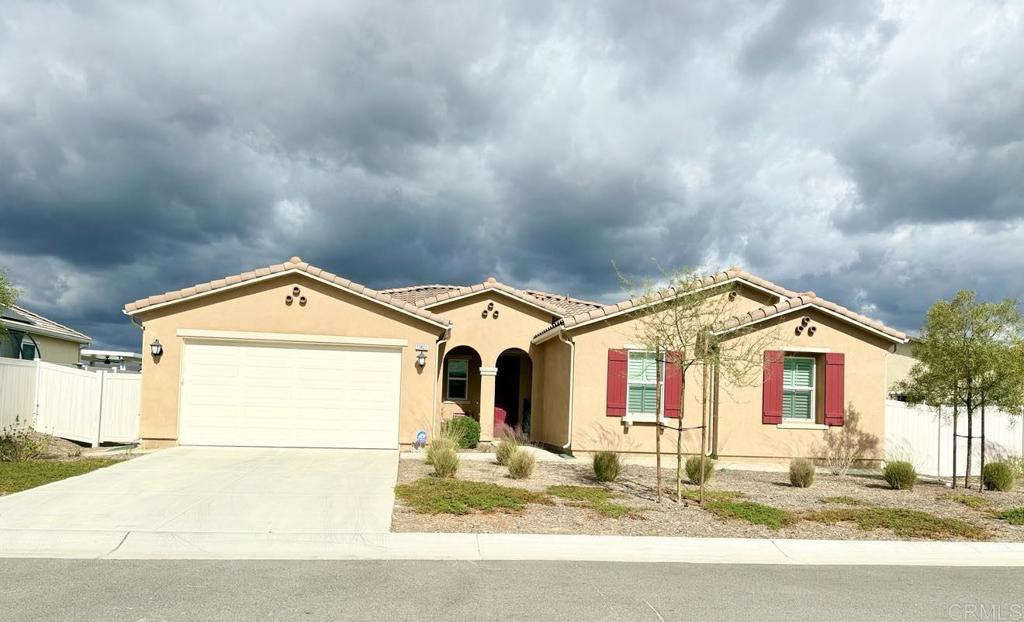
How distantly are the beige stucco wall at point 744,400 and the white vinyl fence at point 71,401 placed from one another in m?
9.66

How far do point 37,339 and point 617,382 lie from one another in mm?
16865

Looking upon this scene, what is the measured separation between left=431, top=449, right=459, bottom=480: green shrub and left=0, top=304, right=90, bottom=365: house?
41.2ft

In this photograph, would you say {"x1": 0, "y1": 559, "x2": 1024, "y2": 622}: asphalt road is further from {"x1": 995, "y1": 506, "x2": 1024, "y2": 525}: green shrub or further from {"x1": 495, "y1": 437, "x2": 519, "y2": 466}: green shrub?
{"x1": 495, "y1": 437, "x2": 519, "y2": 466}: green shrub

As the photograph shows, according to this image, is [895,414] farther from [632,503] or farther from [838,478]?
[632,503]

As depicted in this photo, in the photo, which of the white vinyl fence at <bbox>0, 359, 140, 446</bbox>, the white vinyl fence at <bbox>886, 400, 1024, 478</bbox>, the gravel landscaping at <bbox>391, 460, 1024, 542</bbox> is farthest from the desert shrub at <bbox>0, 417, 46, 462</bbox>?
the white vinyl fence at <bbox>886, 400, 1024, 478</bbox>

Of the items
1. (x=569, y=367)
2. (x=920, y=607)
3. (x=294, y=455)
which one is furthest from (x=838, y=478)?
(x=294, y=455)

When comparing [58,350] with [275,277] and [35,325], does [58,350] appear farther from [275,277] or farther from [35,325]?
[275,277]

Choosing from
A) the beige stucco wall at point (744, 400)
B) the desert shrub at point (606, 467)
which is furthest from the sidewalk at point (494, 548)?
the beige stucco wall at point (744, 400)

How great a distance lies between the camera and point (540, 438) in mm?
19281

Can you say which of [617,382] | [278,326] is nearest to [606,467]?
[617,382]

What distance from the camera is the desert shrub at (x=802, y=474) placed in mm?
13109

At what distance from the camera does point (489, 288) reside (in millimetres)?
19438

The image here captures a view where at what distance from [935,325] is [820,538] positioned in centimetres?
662

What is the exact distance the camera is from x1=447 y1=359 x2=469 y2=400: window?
21000mm
